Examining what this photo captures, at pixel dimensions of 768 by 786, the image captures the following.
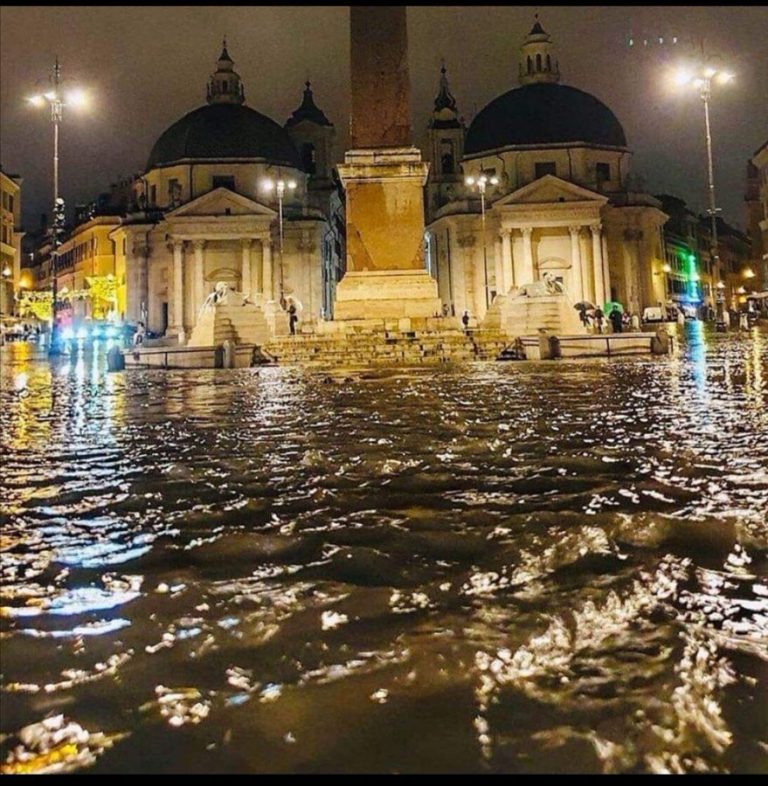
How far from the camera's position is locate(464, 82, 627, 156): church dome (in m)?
56.6

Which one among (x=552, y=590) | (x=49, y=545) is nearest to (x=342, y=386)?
(x=49, y=545)

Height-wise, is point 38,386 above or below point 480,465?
above

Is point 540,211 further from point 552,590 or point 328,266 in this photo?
point 552,590

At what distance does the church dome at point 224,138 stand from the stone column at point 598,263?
84.8ft

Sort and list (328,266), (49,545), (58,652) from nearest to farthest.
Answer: (58,652) < (49,545) < (328,266)

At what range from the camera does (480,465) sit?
13.6 feet

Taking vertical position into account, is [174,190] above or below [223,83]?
below

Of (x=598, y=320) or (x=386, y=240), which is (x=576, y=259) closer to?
(x=598, y=320)

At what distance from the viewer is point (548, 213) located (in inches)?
2085

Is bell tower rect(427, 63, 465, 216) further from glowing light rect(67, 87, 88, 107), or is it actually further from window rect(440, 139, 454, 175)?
glowing light rect(67, 87, 88, 107)

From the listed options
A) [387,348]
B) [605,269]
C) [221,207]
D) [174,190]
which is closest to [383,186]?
[387,348]

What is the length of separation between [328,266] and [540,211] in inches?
762

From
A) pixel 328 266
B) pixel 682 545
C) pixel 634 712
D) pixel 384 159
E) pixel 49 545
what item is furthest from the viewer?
pixel 328 266

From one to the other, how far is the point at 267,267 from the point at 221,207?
573 centimetres
